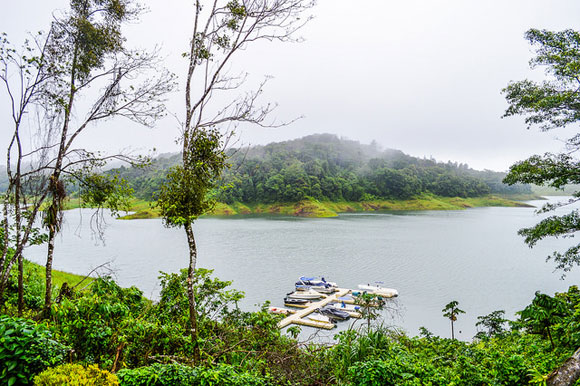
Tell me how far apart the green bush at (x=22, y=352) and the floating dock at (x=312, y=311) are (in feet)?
36.4

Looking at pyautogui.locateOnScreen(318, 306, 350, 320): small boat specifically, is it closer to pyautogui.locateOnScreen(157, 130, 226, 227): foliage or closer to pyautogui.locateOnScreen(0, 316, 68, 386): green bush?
pyautogui.locateOnScreen(157, 130, 226, 227): foliage

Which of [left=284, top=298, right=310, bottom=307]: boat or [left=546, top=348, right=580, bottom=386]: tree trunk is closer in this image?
[left=546, top=348, right=580, bottom=386]: tree trunk

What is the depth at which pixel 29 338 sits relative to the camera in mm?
3066

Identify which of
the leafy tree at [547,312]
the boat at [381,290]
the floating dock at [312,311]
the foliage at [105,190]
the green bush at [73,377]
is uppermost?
the foliage at [105,190]

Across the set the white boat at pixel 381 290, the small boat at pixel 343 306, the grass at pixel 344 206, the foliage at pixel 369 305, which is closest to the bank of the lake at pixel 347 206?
the grass at pixel 344 206

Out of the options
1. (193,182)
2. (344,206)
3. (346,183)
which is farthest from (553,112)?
(346,183)

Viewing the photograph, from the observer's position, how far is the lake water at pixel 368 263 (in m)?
20.1

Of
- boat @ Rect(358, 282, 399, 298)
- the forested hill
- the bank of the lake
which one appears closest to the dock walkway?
boat @ Rect(358, 282, 399, 298)

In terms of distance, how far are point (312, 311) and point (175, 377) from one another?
625 inches

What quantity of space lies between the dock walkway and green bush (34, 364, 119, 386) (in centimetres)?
1102

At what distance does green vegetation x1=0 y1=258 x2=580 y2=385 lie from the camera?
3.10 meters

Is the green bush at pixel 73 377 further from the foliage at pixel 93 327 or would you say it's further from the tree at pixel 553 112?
the tree at pixel 553 112

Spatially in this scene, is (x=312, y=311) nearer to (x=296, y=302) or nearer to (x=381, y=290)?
(x=296, y=302)

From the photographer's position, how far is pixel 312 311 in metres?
18.3
